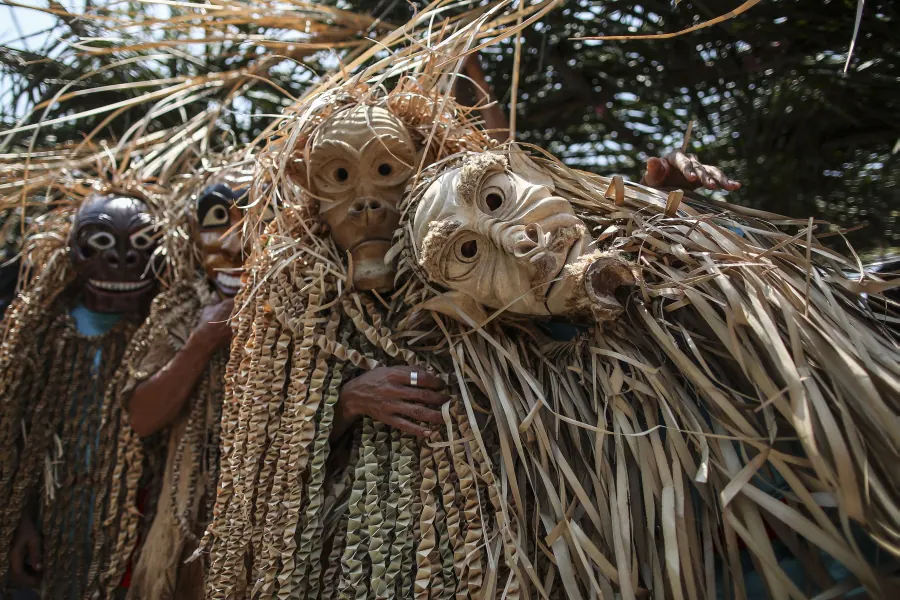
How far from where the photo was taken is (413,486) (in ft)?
3.97

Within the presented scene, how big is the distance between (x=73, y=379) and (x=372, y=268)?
1.14 meters

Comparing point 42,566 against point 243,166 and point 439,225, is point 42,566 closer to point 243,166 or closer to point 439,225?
point 243,166

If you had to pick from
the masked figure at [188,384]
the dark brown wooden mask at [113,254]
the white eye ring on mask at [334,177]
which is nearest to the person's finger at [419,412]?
the white eye ring on mask at [334,177]

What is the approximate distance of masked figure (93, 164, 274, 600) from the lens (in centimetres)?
177

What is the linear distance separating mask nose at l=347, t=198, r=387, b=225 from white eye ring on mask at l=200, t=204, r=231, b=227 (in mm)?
668

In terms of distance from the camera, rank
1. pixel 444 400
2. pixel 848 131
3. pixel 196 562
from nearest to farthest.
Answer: pixel 444 400
pixel 196 562
pixel 848 131

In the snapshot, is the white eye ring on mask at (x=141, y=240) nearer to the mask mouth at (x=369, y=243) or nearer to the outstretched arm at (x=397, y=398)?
the mask mouth at (x=369, y=243)

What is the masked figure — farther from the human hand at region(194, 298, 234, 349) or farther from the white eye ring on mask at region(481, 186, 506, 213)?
the white eye ring on mask at region(481, 186, 506, 213)

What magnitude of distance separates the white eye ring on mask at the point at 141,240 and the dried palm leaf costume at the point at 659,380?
1044 mm

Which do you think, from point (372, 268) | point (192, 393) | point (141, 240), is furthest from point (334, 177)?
point (141, 240)

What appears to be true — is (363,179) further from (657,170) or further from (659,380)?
(659,380)

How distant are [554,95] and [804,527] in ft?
6.01

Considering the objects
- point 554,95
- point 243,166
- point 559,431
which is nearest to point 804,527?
point 559,431

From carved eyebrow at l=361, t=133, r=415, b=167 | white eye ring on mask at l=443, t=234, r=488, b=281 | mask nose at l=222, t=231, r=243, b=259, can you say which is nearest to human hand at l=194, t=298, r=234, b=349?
mask nose at l=222, t=231, r=243, b=259
